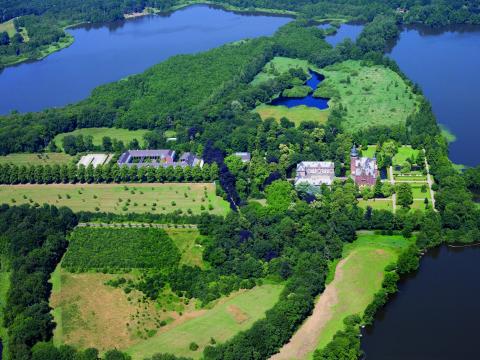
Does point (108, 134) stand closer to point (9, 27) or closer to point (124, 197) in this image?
point (124, 197)

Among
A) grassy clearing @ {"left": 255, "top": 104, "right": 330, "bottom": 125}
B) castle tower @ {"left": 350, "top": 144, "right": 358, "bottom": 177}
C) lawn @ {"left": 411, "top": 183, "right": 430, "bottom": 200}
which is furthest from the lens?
grassy clearing @ {"left": 255, "top": 104, "right": 330, "bottom": 125}

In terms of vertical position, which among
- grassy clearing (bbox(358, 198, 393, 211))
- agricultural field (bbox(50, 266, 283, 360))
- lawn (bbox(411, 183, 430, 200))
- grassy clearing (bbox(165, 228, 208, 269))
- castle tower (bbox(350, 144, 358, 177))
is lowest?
agricultural field (bbox(50, 266, 283, 360))

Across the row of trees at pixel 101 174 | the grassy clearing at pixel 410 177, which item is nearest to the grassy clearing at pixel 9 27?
the row of trees at pixel 101 174

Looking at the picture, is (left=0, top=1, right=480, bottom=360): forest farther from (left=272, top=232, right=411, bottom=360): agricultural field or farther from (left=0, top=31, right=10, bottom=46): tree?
(left=0, top=31, right=10, bottom=46): tree

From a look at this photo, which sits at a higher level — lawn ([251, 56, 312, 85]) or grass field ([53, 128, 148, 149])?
lawn ([251, 56, 312, 85])

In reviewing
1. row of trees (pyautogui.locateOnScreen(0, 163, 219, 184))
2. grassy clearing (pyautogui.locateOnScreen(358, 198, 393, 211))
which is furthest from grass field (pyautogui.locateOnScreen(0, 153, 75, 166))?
grassy clearing (pyautogui.locateOnScreen(358, 198, 393, 211))

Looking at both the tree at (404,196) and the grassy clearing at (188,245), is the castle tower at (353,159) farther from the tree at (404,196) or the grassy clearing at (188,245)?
the grassy clearing at (188,245)

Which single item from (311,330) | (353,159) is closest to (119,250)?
(311,330)
